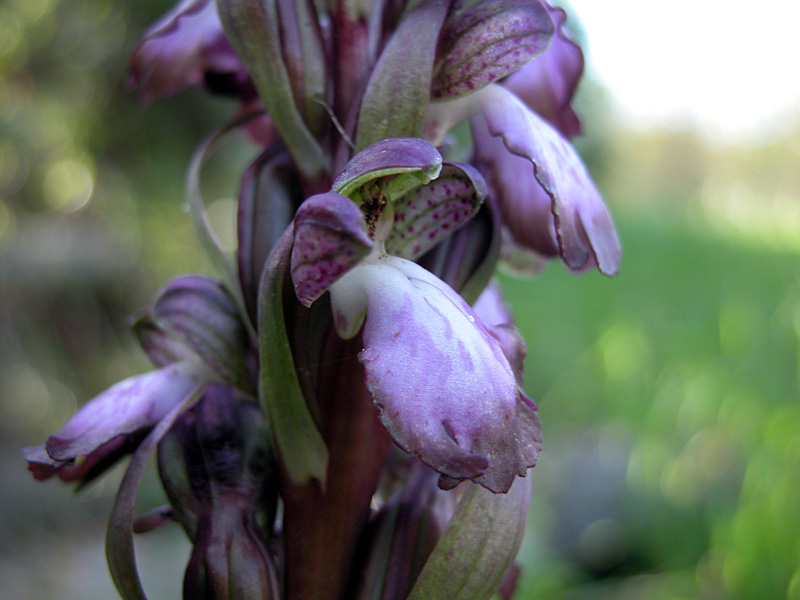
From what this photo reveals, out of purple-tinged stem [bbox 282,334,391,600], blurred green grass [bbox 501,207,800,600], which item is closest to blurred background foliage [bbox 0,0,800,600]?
blurred green grass [bbox 501,207,800,600]

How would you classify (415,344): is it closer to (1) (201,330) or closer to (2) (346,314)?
(2) (346,314)

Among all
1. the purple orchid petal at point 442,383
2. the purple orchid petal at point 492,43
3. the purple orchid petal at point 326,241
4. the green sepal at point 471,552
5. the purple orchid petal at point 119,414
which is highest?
the purple orchid petal at point 492,43

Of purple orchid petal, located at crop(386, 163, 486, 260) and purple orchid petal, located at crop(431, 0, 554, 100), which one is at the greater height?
purple orchid petal, located at crop(431, 0, 554, 100)

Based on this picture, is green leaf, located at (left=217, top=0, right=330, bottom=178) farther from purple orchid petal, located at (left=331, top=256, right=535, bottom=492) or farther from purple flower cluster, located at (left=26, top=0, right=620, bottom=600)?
purple orchid petal, located at (left=331, top=256, right=535, bottom=492)

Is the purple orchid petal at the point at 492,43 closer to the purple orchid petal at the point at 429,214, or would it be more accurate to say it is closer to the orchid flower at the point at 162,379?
the purple orchid petal at the point at 429,214

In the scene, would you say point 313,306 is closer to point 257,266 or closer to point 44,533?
point 257,266

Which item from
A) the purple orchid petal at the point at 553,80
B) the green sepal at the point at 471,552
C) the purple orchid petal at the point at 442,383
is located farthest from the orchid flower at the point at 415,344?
the purple orchid petal at the point at 553,80

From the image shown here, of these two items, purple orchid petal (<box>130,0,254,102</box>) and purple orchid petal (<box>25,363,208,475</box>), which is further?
purple orchid petal (<box>130,0,254,102</box>)

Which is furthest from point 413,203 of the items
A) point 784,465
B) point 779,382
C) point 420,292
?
point 779,382
